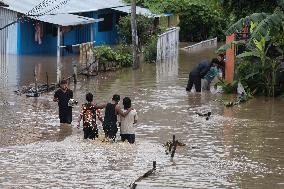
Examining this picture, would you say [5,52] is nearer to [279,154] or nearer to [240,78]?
[240,78]

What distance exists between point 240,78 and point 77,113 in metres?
6.15

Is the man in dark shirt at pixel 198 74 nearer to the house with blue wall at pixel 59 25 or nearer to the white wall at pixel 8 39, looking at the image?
the house with blue wall at pixel 59 25

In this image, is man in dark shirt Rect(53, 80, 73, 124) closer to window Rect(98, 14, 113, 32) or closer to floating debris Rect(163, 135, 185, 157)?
floating debris Rect(163, 135, 185, 157)

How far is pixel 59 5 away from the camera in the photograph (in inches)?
1478

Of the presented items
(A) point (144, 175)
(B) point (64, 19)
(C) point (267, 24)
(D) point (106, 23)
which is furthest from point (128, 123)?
(D) point (106, 23)

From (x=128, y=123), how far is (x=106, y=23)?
2939cm

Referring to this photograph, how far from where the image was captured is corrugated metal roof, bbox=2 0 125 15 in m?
34.7

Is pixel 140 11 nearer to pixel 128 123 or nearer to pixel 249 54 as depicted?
pixel 249 54

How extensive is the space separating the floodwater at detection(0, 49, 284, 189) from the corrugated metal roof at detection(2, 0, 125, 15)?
9.61m

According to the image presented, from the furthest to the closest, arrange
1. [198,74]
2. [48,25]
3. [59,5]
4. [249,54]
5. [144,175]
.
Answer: [48,25]
[59,5]
[198,74]
[249,54]
[144,175]

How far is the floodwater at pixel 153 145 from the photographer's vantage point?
500 inches

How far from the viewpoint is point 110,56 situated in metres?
30.4

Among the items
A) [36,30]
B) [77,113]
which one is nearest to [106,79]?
[77,113]

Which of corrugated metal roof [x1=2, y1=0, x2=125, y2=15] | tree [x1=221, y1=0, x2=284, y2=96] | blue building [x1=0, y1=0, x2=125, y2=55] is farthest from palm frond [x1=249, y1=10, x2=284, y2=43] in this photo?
blue building [x1=0, y1=0, x2=125, y2=55]
